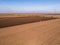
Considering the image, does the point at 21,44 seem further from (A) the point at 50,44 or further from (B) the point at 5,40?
(A) the point at 50,44

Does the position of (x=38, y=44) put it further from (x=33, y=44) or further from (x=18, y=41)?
(x=18, y=41)

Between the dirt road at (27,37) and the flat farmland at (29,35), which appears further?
the flat farmland at (29,35)

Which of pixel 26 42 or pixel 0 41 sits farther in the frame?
pixel 26 42

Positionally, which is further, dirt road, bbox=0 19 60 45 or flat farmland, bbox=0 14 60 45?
flat farmland, bbox=0 14 60 45

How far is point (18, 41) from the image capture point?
26.6ft

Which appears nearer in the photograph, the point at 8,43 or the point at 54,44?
the point at 8,43

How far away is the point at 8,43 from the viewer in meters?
7.40

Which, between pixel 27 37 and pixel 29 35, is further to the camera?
pixel 29 35

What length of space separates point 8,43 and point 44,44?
239 cm

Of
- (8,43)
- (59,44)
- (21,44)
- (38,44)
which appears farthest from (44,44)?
(8,43)

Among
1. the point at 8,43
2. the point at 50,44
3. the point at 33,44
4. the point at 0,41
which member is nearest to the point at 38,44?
the point at 33,44

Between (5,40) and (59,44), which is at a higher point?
(5,40)

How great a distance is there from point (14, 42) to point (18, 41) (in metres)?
0.42

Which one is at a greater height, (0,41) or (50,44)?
(0,41)
